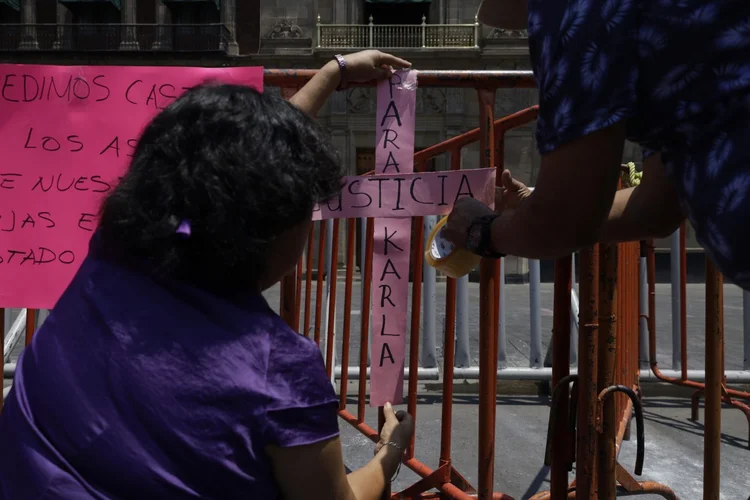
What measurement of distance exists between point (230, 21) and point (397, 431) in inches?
812

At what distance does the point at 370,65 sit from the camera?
2.02 metres

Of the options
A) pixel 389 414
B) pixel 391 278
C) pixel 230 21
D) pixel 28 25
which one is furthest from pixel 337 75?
pixel 28 25

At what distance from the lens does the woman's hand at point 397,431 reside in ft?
4.83

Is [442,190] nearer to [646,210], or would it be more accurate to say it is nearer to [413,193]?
[413,193]

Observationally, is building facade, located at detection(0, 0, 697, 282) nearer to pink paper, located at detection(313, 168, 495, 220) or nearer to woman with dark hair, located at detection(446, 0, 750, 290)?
pink paper, located at detection(313, 168, 495, 220)

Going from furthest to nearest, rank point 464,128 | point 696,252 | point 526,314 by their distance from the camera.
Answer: point 464,128
point 696,252
point 526,314

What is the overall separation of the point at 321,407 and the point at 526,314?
819 centimetres

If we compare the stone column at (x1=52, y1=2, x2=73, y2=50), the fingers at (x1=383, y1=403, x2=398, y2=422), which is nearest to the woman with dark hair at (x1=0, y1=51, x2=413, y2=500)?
the fingers at (x1=383, y1=403, x2=398, y2=422)

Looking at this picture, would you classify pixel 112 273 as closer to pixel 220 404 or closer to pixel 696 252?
pixel 220 404

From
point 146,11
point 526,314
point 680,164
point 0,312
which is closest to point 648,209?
point 680,164

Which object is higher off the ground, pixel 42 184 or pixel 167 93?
pixel 167 93

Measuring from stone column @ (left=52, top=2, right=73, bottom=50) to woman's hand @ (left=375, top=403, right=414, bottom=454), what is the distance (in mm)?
22210

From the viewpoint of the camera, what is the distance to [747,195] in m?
0.98

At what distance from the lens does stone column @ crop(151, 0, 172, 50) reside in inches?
802
